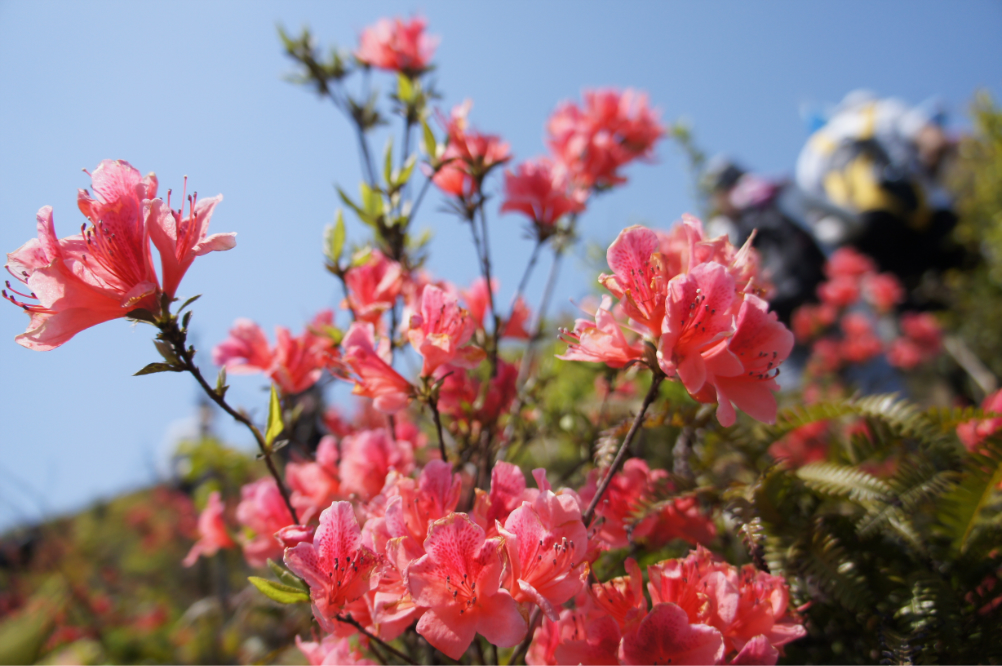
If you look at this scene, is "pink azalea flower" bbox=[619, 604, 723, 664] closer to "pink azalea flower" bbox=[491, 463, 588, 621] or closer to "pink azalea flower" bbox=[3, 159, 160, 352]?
"pink azalea flower" bbox=[491, 463, 588, 621]

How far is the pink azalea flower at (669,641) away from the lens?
737 millimetres

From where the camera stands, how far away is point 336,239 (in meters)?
1.36

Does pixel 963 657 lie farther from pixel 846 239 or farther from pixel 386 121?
pixel 846 239

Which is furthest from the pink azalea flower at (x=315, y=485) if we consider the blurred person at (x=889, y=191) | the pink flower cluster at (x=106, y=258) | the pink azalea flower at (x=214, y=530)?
the blurred person at (x=889, y=191)

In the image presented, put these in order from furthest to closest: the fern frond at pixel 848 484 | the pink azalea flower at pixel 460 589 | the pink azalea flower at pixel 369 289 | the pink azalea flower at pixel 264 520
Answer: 1. the pink azalea flower at pixel 369 289
2. the pink azalea flower at pixel 264 520
3. the fern frond at pixel 848 484
4. the pink azalea flower at pixel 460 589

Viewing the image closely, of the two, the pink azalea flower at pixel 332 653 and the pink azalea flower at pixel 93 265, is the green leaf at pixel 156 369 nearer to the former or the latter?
the pink azalea flower at pixel 93 265

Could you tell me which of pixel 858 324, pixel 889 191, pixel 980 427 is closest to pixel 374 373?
pixel 980 427

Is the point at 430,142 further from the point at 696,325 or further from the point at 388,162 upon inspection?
the point at 696,325

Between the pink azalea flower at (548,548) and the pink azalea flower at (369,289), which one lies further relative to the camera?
the pink azalea flower at (369,289)

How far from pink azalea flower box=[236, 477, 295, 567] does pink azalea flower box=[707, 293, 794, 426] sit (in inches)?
35.1

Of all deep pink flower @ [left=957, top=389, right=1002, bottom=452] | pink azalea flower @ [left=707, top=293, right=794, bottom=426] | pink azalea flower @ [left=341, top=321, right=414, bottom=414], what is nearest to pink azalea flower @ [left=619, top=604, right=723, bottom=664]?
pink azalea flower @ [left=707, top=293, right=794, bottom=426]

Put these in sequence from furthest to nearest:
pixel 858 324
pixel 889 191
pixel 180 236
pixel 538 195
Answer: pixel 889 191, pixel 858 324, pixel 538 195, pixel 180 236

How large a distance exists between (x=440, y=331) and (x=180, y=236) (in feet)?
1.48

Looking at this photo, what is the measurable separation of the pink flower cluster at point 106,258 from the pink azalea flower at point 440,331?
34cm
